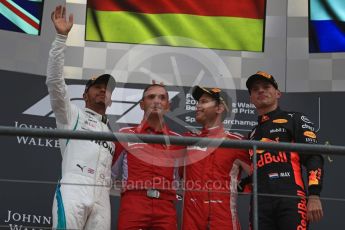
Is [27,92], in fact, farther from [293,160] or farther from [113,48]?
[293,160]

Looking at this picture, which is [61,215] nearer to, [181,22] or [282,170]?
[282,170]

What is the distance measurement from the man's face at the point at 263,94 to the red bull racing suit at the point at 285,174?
2.1 inches

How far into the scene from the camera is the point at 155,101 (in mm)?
3219

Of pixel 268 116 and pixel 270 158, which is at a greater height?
pixel 268 116

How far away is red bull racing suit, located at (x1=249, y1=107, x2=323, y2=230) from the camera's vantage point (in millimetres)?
2863

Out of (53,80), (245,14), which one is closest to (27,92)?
(53,80)

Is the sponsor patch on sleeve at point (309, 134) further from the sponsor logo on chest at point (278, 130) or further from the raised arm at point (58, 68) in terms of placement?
the raised arm at point (58, 68)

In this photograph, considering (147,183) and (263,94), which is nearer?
(147,183)

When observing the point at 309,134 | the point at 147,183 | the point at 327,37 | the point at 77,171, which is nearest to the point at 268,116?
the point at 309,134

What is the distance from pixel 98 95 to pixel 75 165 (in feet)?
1.39

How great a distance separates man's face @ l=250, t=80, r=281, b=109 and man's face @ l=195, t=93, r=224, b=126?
207mm

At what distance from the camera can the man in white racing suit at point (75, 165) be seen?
2.87 meters

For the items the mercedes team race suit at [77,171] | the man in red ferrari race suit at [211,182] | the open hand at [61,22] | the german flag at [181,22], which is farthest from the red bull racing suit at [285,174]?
the german flag at [181,22]

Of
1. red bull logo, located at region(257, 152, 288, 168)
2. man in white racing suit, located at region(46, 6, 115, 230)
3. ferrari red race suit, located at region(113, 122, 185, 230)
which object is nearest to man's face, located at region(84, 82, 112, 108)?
man in white racing suit, located at region(46, 6, 115, 230)
